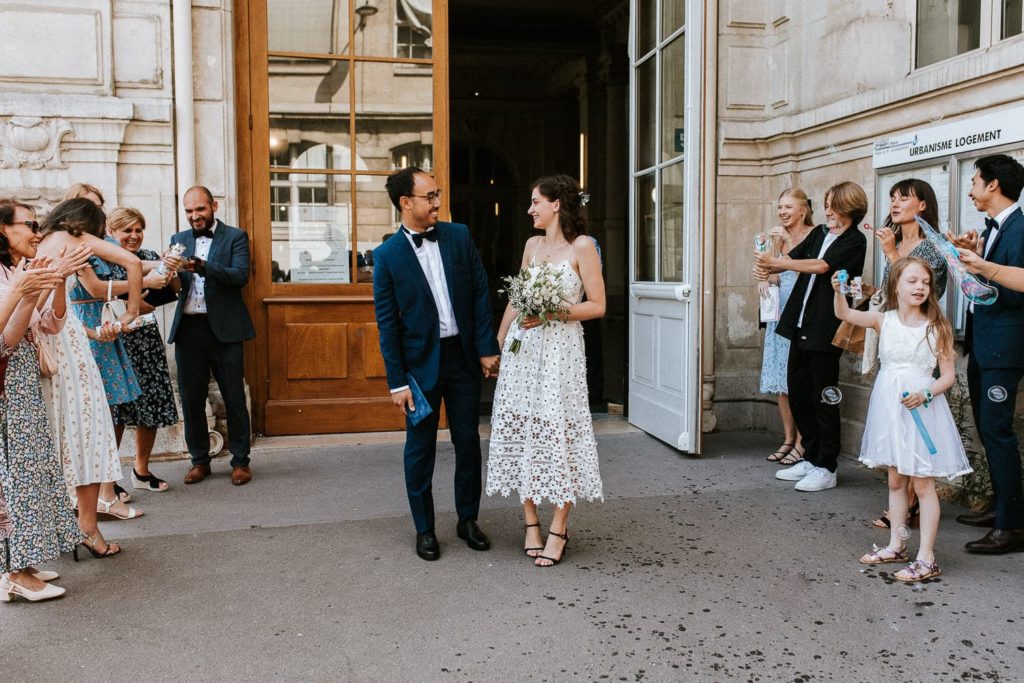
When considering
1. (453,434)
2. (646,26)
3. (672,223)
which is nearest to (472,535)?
(453,434)

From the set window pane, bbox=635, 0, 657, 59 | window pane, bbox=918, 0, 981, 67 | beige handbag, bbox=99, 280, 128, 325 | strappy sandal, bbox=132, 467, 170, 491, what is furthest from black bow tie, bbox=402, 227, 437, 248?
window pane, bbox=918, 0, 981, 67

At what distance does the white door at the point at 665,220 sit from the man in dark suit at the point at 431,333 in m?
2.19

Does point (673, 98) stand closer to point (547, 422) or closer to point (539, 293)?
point (539, 293)

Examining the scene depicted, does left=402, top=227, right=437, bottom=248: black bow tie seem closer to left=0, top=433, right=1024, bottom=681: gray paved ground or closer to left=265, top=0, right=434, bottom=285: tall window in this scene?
left=0, top=433, right=1024, bottom=681: gray paved ground

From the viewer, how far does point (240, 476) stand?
18.1ft

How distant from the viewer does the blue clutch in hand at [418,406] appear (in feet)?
13.5

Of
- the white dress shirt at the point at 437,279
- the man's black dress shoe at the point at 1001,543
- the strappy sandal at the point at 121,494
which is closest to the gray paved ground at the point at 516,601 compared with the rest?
the man's black dress shoe at the point at 1001,543

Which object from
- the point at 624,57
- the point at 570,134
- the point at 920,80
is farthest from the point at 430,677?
the point at 570,134

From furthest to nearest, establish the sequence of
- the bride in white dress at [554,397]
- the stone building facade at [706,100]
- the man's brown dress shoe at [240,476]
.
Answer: the stone building facade at [706,100], the man's brown dress shoe at [240,476], the bride in white dress at [554,397]

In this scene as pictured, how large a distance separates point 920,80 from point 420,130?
11.7 feet

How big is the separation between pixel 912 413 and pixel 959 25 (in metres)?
2.93

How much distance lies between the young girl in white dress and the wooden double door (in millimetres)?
3793

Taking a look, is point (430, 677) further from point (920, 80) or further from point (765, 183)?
point (765, 183)

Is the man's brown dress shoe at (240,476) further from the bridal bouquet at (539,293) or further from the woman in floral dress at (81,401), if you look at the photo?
the bridal bouquet at (539,293)
